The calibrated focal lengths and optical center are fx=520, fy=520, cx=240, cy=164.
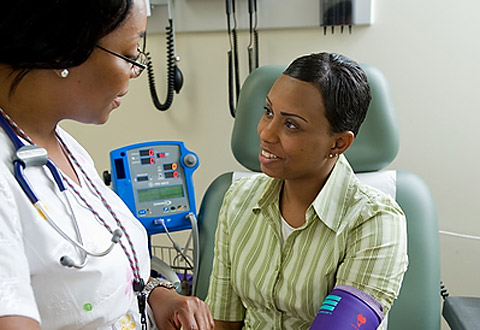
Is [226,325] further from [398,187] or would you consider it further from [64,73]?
[64,73]

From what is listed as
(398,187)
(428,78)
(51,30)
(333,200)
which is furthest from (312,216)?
(428,78)

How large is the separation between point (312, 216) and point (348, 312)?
0.25 metres

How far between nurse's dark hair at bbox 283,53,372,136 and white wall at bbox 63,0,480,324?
2.28 feet

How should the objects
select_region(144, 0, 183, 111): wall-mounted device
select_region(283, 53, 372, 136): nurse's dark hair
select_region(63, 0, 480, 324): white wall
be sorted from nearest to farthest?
1. select_region(283, 53, 372, 136): nurse's dark hair
2. select_region(63, 0, 480, 324): white wall
3. select_region(144, 0, 183, 111): wall-mounted device

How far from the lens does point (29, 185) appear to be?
28.3 inches

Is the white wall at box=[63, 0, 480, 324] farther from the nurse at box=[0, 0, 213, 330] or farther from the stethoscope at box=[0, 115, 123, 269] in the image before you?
the stethoscope at box=[0, 115, 123, 269]

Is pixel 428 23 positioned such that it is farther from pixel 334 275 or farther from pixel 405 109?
pixel 334 275

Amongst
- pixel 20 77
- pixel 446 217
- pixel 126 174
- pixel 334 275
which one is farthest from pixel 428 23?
pixel 20 77

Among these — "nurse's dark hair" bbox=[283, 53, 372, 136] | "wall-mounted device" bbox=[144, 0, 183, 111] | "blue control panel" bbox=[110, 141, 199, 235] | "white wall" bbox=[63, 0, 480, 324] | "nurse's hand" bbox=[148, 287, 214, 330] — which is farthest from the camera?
"wall-mounted device" bbox=[144, 0, 183, 111]

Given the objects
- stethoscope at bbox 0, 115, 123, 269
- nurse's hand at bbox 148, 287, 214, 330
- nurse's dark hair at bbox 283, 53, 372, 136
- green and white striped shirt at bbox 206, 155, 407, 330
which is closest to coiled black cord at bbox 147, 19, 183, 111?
green and white striped shirt at bbox 206, 155, 407, 330

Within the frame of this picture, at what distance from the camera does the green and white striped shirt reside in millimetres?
1171

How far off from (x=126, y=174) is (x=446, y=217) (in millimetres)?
1162

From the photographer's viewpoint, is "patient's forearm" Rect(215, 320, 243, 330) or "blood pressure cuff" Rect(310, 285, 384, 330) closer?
"blood pressure cuff" Rect(310, 285, 384, 330)

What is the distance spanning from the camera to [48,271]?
73 centimetres
